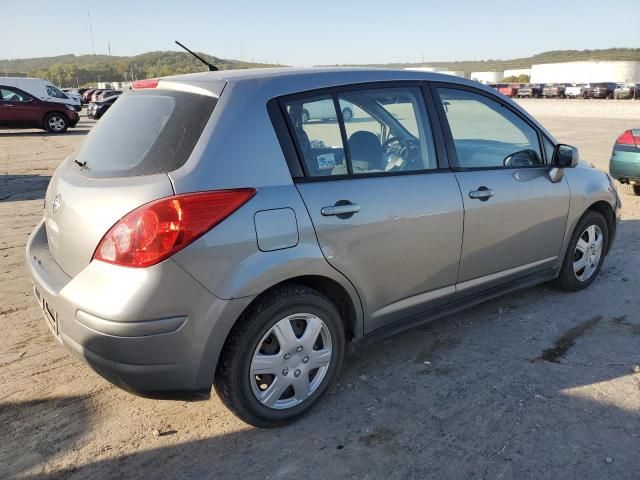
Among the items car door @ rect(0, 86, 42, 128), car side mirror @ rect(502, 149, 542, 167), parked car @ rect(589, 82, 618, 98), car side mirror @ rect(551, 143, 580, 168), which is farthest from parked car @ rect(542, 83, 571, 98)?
car side mirror @ rect(502, 149, 542, 167)

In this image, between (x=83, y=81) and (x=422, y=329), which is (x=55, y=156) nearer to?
(x=422, y=329)

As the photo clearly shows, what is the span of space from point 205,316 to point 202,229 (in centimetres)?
38

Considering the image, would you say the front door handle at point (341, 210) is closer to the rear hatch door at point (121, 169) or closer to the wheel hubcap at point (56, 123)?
the rear hatch door at point (121, 169)

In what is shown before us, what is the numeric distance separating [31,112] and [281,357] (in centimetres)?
2173

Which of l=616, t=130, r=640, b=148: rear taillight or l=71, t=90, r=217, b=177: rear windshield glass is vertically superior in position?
l=71, t=90, r=217, b=177: rear windshield glass

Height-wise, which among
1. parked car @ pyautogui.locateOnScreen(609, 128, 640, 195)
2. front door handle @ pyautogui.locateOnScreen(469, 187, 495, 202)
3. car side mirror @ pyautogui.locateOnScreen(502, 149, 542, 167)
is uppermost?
car side mirror @ pyautogui.locateOnScreen(502, 149, 542, 167)

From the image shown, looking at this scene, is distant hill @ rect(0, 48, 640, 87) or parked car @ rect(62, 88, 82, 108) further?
distant hill @ rect(0, 48, 640, 87)

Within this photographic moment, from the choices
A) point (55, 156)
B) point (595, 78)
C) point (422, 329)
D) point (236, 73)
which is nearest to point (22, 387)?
point (236, 73)

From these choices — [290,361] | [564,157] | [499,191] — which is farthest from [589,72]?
[290,361]

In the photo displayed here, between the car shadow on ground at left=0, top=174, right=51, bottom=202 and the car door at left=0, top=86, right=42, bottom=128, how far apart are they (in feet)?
36.5

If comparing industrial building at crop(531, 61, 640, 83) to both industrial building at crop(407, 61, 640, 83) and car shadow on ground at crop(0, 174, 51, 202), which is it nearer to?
industrial building at crop(407, 61, 640, 83)

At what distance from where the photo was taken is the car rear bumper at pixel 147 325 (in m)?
2.23

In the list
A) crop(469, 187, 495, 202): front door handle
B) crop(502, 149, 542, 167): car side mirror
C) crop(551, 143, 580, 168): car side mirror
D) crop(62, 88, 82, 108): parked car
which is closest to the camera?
crop(469, 187, 495, 202): front door handle

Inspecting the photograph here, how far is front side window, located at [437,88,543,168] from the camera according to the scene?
343cm
